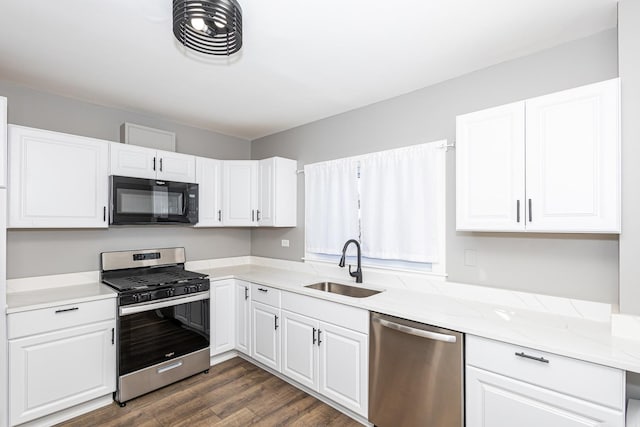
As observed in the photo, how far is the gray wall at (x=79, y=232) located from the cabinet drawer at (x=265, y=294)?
103 cm

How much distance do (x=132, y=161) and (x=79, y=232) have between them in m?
0.79

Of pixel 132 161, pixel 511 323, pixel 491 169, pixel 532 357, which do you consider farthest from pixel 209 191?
pixel 532 357

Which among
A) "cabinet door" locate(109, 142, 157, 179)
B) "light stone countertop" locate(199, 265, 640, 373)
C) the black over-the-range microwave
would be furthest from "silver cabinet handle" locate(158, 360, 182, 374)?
"cabinet door" locate(109, 142, 157, 179)

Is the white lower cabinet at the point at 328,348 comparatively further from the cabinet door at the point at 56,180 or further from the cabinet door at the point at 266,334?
the cabinet door at the point at 56,180

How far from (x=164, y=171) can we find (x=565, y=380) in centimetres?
335

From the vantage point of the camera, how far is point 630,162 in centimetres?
155

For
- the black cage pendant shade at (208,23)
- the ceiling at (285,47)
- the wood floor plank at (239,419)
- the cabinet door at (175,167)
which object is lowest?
the wood floor plank at (239,419)

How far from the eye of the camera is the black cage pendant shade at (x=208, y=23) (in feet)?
4.66

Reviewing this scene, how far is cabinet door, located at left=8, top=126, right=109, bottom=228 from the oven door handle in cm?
77

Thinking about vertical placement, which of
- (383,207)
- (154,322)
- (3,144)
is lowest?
(154,322)

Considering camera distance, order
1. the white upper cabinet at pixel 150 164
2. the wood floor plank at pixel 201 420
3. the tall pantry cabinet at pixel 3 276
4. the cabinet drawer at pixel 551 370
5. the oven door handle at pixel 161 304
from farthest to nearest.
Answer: the white upper cabinet at pixel 150 164
the oven door handle at pixel 161 304
the wood floor plank at pixel 201 420
the tall pantry cabinet at pixel 3 276
the cabinet drawer at pixel 551 370

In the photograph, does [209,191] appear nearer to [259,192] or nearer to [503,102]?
[259,192]

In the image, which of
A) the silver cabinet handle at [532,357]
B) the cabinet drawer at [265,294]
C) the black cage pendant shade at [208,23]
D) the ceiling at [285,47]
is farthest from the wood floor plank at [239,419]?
the ceiling at [285,47]

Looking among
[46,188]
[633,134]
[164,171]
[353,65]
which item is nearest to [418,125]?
[353,65]
